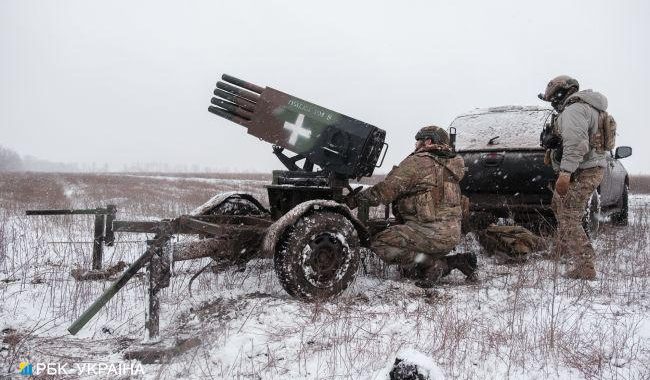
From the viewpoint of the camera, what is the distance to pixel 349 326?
9.89ft

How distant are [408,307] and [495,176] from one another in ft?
10.1

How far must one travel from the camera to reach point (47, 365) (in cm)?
254

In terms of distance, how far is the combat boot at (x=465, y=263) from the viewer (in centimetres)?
447

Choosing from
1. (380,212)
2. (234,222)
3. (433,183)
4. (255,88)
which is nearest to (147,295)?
(234,222)

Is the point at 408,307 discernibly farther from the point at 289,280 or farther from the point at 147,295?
the point at 147,295

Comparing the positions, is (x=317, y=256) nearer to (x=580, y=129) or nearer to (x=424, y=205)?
(x=424, y=205)

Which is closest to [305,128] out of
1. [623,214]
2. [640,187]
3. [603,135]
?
[603,135]

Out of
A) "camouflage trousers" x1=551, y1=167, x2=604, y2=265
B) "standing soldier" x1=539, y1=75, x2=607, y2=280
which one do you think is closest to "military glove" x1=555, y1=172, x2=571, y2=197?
"standing soldier" x1=539, y1=75, x2=607, y2=280

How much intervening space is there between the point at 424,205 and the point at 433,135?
69cm

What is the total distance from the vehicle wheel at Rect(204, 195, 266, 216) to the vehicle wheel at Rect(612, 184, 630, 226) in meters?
6.88

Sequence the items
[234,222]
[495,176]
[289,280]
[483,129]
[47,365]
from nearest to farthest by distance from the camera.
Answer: [47,365], [289,280], [234,222], [495,176], [483,129]

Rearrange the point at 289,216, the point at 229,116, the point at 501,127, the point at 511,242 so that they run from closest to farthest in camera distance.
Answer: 1. the point at 289,216
2. the point at 229,116
3. the point at 511,242
4. the point at 501,127

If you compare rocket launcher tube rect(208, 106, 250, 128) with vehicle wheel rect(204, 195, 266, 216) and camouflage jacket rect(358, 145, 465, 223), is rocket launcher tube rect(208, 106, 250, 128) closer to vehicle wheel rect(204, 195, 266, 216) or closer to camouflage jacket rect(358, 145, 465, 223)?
vehicle wheel rect(204, 195, 266, 216)

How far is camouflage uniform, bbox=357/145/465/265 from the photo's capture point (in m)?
4.22
